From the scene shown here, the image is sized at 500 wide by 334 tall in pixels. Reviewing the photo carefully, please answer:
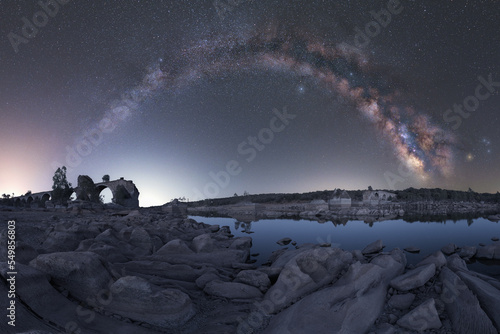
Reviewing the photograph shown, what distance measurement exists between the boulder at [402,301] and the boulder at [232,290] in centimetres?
399

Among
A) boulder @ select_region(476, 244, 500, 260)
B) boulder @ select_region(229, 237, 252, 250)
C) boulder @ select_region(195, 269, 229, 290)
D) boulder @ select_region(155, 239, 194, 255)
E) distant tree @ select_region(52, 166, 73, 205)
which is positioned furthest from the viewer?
distant tree @ select_region(52, 166, 73, 205)

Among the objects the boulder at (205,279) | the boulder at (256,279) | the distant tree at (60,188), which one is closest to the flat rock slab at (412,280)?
the boulder at (256,279)

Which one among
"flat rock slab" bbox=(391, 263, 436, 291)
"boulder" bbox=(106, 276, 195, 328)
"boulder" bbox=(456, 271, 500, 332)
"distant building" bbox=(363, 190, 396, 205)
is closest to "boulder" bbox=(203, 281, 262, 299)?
"boulder" bbox=(106, 276, 195, 328)

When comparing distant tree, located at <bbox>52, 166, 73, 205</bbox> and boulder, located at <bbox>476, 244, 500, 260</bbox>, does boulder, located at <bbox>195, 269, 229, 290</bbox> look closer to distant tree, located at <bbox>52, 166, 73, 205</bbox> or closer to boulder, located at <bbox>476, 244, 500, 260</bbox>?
boulder, located at <bbox>476, 244, 500, 260</bbox>

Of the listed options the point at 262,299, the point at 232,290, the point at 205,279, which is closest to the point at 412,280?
the point at 262,299

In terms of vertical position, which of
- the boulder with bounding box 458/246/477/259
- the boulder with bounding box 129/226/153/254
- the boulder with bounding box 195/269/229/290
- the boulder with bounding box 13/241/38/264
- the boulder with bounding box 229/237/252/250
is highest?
the boulder with bounding box 13/241/38/264

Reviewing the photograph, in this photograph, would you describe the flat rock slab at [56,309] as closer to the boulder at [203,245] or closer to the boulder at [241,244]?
the boulder at [203,245]

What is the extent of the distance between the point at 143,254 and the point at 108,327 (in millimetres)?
6875

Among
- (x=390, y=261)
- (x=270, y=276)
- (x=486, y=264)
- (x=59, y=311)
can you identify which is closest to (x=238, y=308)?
(x=270, y=276)

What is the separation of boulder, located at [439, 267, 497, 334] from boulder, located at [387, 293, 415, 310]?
69 centimetres

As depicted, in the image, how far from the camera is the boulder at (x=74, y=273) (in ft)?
19.6

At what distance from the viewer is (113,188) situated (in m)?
79.1

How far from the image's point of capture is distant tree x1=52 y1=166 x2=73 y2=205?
57.3 m

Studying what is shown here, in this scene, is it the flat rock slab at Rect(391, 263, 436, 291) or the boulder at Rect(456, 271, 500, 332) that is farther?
the flat rock slab at Rect(391, 263, 436, 291)
